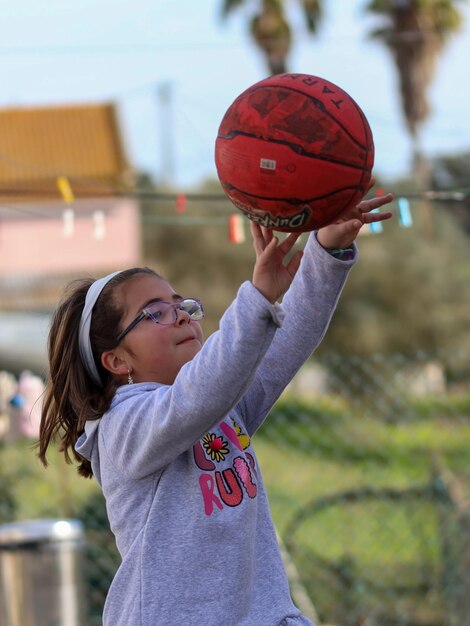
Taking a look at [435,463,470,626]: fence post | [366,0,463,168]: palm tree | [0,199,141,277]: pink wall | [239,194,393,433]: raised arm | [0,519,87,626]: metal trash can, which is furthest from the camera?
[0,199,141,277]: pink wall

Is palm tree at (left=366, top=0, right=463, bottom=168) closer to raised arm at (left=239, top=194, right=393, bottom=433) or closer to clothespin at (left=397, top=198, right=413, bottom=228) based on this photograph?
clothespin at (left=397, top=198, right=413, bottom=228)

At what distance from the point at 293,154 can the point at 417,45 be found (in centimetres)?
2510

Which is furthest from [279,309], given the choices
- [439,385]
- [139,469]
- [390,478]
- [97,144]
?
→ [97,144]

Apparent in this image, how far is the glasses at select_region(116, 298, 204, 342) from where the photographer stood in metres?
2.76

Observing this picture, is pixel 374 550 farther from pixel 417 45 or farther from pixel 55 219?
pixel 55 219

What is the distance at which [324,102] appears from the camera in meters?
2.65

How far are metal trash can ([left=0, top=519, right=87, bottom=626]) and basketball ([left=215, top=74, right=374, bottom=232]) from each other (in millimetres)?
3175

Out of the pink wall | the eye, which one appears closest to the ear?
the eye

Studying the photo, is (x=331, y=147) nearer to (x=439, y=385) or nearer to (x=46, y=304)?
(x=439, y=385)

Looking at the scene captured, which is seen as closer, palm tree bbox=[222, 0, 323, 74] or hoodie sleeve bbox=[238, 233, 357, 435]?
hoodie sleeve bbox=[238, 233, 357, 435]

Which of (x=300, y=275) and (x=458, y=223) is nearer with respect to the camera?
(x=300, y=275)

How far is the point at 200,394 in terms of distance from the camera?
7.88 ft

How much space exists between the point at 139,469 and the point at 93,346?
388 millimetres

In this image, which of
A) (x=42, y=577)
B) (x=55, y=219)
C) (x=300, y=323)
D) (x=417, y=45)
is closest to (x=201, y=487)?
(x=300, y=323)
